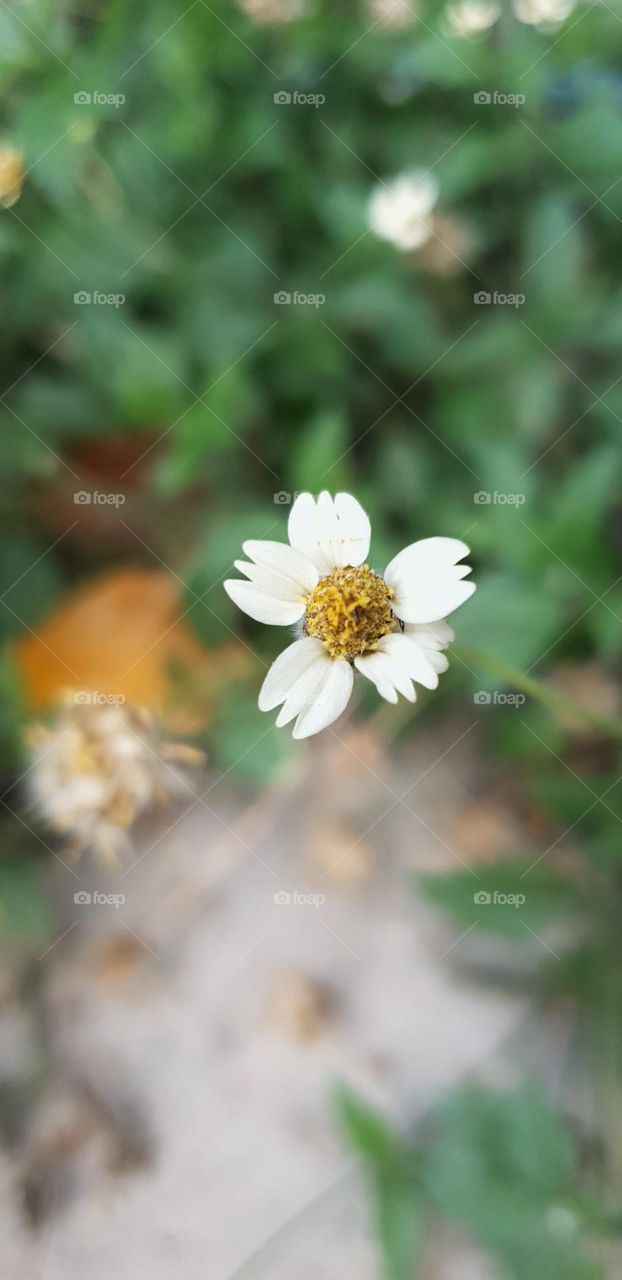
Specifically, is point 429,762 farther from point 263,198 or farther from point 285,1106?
point 263,198

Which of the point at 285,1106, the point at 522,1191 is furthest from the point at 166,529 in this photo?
the point at 522,1191

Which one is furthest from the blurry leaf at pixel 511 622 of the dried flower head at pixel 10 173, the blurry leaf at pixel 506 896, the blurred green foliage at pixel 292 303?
the dried flower head at pixel 10 173

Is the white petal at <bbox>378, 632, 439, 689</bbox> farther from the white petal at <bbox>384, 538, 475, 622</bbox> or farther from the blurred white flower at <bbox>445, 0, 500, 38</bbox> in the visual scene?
the blurred white flower at <bbox>445, 0, 500, 38</bbox>

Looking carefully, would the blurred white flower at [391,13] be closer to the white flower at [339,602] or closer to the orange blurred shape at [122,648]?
the orange blurred shape at [122,648]

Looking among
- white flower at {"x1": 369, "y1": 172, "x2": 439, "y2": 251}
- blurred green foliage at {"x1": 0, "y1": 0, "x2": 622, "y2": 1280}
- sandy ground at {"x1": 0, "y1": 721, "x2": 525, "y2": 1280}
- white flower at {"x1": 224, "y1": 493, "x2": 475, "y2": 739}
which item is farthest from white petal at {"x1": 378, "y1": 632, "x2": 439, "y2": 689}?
white flower at {"x1": 369, "y1": 172, "x2": 439, "y2": 251}

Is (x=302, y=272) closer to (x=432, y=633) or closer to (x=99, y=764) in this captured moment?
(x=99, y=764)
